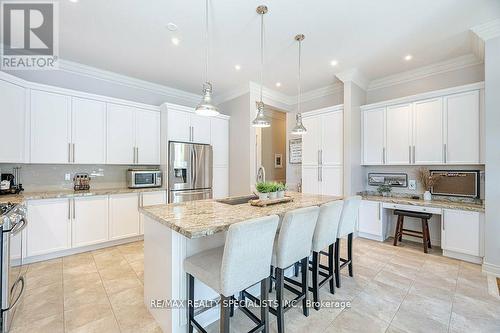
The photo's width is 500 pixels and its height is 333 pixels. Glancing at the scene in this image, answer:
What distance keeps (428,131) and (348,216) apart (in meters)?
2.28

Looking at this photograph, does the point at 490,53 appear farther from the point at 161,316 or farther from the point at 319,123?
the point at 161,316

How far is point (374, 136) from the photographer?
4.06m

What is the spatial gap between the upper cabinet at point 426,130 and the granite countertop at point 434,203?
602mm

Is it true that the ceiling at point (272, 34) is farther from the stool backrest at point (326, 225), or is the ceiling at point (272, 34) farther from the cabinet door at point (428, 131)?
the stool backrest at point (326, 225)

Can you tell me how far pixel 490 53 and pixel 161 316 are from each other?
4527 mm

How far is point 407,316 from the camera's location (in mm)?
1939

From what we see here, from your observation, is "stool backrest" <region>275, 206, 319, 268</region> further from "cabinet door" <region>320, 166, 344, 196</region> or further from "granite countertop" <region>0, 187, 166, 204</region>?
"granite countertop" <region>0, 187, 166, 204</region>

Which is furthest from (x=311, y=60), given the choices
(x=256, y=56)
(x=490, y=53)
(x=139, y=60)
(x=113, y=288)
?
(x=113, y=288)

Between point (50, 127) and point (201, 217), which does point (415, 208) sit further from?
point (50, 127)

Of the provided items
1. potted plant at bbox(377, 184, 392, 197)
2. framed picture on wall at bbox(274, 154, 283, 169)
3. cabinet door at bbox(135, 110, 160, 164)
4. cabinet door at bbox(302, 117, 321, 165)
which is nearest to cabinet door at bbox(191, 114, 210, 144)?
cabinet door at bbox(135, 110, 160, 164)


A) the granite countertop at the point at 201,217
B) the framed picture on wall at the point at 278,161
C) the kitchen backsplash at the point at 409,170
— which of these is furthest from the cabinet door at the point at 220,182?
the kitchen backsplash at the point at 409,170

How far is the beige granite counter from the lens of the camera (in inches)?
118

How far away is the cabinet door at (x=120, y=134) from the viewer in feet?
12.1

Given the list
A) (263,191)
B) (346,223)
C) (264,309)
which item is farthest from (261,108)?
(264,309)
